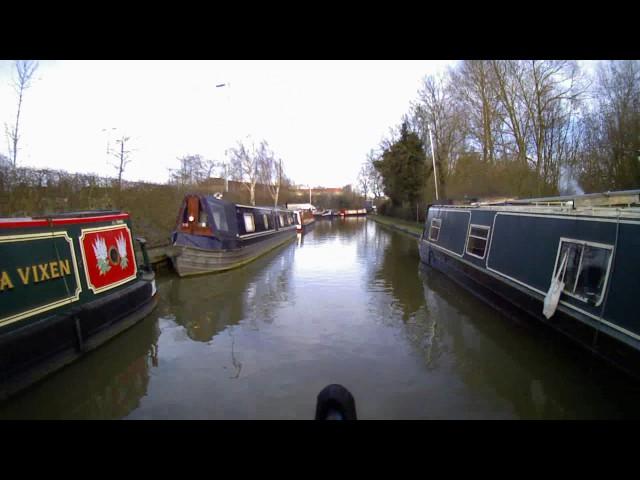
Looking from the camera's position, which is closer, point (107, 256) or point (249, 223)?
point (107, 256)

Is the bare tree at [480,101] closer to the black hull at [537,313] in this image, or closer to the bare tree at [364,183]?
the black hull at [537,313]

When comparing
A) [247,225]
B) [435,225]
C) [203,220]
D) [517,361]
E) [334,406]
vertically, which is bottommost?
[517,361]

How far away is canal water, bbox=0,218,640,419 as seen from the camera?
3092 mm

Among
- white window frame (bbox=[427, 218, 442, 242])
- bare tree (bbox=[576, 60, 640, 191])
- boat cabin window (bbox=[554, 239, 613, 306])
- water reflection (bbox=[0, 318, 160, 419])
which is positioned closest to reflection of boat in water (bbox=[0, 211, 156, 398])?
water reflection (bbox=[0, 318, 160, 419])

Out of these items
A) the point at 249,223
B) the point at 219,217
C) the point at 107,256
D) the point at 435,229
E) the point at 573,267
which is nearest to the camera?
the point at 573,267

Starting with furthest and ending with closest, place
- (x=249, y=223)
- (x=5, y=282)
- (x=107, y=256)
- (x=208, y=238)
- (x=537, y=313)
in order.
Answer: (x=249, y=223), (x=208, y=238), (x=107, y=256), (x=537, y=313), (x=5, y=282)

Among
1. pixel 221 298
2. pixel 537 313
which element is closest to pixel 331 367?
pixel 537 313

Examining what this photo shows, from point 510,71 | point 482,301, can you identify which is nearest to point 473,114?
point 510,71

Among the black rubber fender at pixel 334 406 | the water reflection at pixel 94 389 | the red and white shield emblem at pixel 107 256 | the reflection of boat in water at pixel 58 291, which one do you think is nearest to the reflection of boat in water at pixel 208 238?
the red and white shield emblem at pixel 107 256

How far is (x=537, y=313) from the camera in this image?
4.38 meters

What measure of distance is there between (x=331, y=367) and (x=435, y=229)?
759cm

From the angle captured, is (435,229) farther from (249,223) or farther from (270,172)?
(270,172)

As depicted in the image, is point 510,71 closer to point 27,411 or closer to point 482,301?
point 482,301

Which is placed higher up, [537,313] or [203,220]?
[203,220]
